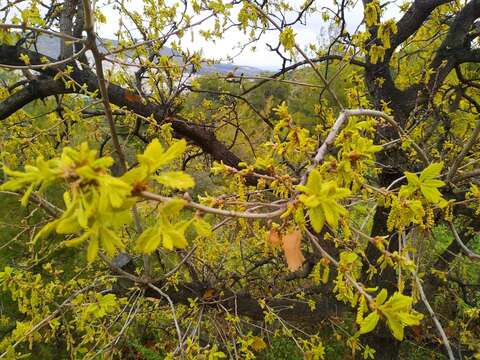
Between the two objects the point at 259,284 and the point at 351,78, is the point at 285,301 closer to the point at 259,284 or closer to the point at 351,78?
the point at 259,284

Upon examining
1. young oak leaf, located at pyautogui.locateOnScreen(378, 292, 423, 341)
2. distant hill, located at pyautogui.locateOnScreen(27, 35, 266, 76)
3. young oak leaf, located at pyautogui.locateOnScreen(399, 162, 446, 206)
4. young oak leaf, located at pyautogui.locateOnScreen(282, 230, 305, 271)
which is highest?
distant hill, located at pyautogui.locateOnScreen(27, 35, 266, 76)

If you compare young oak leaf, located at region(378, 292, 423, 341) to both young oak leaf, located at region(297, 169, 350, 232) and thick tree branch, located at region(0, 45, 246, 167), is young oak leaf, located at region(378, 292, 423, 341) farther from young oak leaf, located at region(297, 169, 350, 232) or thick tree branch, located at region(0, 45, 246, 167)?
thick tree branch, located at region(0, 45, 246, 167)

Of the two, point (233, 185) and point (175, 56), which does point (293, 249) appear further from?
point (175, 56)

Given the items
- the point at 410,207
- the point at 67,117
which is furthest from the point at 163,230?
the point at 67,117

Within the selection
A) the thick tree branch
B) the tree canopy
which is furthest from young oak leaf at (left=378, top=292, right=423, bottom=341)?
the thick tree branch

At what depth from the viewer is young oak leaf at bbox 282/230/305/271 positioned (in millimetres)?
917

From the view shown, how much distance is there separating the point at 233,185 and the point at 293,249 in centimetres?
79

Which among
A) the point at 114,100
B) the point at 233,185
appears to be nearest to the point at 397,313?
the point at 233,185

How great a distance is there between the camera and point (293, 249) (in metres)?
0.95

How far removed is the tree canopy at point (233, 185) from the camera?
31.1 inches

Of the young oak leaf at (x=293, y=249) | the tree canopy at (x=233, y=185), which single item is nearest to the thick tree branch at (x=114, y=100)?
the tree canopy at (x=233, y=185)

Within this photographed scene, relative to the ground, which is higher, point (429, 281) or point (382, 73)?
point (382, 73)

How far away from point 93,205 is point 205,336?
4894mm

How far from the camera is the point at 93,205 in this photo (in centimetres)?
62
